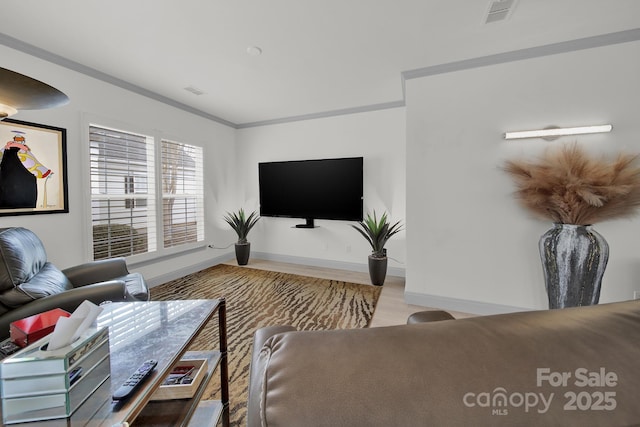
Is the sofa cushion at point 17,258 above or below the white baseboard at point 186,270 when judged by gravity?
above

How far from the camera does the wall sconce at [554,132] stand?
6.98ft

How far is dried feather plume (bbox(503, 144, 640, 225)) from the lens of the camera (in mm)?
1923

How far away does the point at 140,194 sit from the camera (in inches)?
132

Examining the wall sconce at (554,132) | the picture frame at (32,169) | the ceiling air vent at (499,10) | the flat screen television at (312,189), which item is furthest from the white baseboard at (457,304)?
the picture frame at (32,169)

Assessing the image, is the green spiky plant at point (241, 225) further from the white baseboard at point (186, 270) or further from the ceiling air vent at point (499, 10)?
the ceiling air vent at point (499, 10)

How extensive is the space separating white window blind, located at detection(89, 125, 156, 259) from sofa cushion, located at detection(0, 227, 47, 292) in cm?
106

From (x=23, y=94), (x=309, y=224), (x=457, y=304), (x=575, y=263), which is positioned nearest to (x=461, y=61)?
(x=575, y=263)

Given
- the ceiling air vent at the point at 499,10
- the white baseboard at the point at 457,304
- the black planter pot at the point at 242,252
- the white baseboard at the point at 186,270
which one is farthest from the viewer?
the black planter pot at the point at 242,252

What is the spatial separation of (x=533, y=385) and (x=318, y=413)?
0.33 meters

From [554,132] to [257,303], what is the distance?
338cm

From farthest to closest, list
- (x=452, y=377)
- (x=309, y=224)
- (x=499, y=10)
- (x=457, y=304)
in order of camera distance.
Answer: (x=309, y=224) → (x=457, y=304) → (x=499, y=10) → (x=452, y=377)

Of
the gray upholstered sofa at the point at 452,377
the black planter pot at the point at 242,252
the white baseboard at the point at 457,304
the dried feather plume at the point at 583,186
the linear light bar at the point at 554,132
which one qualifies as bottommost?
the white baseboard at the point at 457,304

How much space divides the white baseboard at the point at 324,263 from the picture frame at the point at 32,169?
115 inches

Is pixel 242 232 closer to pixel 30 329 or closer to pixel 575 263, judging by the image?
pixel 30 329
